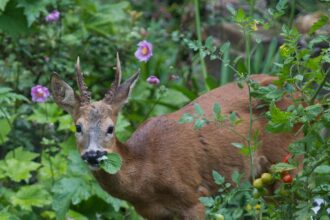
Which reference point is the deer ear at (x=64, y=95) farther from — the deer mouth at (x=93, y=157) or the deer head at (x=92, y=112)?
the deer mouth at (x=93, y=157)

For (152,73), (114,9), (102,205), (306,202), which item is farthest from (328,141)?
(114,9)

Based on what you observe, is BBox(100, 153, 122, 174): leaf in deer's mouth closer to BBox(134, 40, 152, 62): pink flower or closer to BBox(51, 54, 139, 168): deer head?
BBox(51, 54, 139, 168): deer head

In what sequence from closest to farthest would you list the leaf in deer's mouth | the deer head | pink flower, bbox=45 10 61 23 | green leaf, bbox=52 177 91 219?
the leaf in deer's mouth < the deer head < green leaf, bbox=52 177 91 219 < pink flower, bbox=45 10 61 23

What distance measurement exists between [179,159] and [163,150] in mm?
115

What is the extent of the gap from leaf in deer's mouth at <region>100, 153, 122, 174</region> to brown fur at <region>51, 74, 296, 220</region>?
0.26 meters

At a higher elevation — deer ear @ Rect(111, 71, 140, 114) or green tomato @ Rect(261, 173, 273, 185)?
green tomato @ Rect(261, 173, 273, 185)

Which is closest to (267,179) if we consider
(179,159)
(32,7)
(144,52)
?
(179,159)

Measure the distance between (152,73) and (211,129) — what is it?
1.85m

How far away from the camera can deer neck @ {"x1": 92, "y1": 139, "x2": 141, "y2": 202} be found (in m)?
5.86

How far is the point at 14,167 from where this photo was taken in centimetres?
670

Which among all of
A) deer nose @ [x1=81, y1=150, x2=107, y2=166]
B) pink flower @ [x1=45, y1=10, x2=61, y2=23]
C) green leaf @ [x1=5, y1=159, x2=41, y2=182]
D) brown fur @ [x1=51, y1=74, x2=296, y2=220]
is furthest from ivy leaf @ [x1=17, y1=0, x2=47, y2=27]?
deer nose @ [x1=81, y1=150, x2=107, y2=166]

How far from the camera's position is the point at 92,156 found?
550 cm

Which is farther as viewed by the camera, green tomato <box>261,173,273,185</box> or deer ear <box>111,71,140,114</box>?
deer ear <box>111,71,140,114</box>

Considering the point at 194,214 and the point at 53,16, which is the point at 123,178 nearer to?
the point at 194,214
